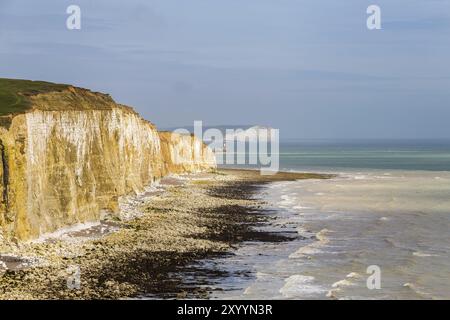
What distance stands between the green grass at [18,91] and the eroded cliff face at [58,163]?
0.50 meters

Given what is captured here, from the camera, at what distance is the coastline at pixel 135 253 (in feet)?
64.6

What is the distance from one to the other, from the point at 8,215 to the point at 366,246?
15681 mm

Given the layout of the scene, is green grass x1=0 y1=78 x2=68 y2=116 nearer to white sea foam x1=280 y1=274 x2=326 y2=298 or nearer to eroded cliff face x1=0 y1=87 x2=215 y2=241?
eroded cliff face x1=0 y1=87 x2=215 y2=241

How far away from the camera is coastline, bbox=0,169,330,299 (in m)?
19.7

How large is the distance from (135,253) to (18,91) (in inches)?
424

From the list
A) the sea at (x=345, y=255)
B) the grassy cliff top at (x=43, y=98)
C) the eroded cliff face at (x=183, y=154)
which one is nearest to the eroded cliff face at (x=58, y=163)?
the grassy cliff top at (x=43, y=98)

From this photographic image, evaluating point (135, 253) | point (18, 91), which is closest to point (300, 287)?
point (135, 253)

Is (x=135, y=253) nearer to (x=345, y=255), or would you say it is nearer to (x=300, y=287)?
(x=300, y=287)

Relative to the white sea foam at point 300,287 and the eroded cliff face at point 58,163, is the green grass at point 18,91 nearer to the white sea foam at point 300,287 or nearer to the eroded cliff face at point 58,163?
the eroded cliff face at point 58,163

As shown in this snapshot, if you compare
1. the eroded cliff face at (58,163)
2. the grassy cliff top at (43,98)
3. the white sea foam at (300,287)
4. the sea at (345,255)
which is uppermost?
the grassy cliff top at (43,98)

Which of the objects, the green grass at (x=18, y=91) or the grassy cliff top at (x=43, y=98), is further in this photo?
the grassy cliff top at (x=43, y=98)

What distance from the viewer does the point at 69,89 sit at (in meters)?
36.1

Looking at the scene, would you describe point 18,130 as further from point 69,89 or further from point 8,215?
point 69,89
